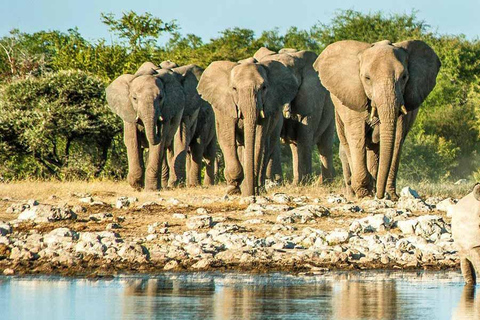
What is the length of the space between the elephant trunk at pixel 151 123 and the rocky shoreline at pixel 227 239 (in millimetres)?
4134

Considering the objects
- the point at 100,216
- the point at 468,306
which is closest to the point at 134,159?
the point at 100,216

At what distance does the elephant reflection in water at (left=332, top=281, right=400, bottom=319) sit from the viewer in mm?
9570

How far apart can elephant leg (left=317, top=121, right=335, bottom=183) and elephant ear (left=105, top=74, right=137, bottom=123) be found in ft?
15.3

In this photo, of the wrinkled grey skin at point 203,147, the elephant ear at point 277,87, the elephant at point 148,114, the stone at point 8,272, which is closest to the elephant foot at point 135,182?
the elephant at point 148,114

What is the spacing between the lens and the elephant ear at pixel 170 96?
21.8 metres

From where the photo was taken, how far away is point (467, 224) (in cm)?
1115

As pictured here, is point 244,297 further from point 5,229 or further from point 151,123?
point 151,123

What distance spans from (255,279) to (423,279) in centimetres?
160

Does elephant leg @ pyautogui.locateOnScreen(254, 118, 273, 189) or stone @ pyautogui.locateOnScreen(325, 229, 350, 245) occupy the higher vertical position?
elephant leg @ pyautogui.locateOnScreen(254, 118, 273, 189)

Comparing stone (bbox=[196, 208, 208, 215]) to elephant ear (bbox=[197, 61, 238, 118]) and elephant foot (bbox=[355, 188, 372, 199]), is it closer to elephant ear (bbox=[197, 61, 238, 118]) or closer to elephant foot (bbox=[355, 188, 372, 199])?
elephant foot (bbox=[355, 188, 372, 199])

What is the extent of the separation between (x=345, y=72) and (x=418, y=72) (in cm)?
112

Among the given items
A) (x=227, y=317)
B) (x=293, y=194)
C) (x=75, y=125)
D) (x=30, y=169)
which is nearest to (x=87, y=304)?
(x=227, y=317)

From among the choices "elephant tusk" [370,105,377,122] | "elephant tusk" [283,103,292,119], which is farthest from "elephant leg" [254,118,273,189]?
"elephant tusk" [283,103,292,119]

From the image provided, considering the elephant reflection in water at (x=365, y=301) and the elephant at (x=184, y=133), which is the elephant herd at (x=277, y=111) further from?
the elephant reflection in water at (x=365, y=301)
